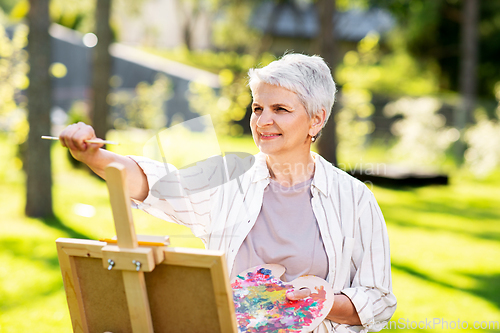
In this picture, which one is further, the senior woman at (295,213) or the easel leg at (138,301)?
the senior woman at (295,213)

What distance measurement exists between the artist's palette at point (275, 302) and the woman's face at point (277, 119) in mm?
474

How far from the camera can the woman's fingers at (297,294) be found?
1564 millimetres

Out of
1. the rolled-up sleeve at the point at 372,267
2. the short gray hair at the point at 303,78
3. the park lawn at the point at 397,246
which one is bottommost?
the park lawn at the point at 397,246

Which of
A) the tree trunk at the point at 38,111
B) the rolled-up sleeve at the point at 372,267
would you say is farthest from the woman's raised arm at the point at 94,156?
the tree trunk at the point at 38,111

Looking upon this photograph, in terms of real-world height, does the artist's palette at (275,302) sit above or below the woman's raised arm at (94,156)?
below

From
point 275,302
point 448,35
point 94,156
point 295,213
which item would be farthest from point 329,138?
point 448,35

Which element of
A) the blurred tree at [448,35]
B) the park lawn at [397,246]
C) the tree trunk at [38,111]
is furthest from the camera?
the blurred tree at [448,35]

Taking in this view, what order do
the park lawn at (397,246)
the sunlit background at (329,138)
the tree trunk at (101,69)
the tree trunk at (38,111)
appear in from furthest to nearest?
the tree trunk at (101,69)
the tree trunk at (38,111)
the sunlit background at (329,138)
the park lawn at (397,246)

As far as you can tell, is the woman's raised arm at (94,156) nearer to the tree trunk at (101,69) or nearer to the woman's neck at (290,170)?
the woman's neck at (290,170)

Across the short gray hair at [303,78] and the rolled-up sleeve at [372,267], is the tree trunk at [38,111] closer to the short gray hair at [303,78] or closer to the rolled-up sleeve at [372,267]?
the short gray hair at [303,78]

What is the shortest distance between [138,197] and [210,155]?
1.16ft

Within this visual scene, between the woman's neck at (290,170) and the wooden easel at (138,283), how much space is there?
2.64ft

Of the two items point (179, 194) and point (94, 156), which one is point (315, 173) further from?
point (94, 156)

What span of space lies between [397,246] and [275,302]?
430 cm
